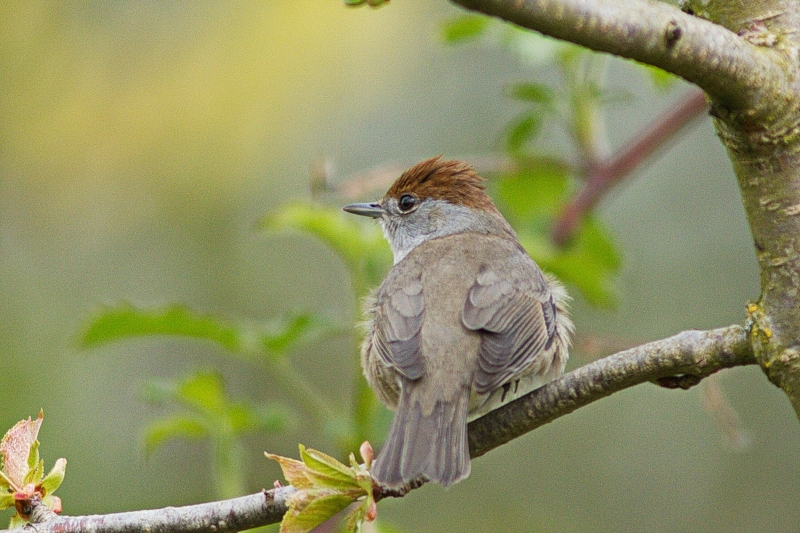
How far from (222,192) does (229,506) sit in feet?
22.6

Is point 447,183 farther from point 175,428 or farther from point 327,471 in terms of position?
point 327,471

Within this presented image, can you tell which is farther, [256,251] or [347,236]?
[256,251]

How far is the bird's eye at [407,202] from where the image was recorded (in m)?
5.61

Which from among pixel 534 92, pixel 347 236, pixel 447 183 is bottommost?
pixel 347 236

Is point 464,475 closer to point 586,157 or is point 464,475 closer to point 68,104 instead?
point 586,157

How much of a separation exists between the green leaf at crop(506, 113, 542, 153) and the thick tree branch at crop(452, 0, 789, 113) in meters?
2.72

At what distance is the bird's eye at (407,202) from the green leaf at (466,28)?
1.00 meters

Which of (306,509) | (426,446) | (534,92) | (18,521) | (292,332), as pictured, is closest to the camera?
(306,509)

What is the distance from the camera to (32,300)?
331 inches

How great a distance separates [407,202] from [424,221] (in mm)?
178

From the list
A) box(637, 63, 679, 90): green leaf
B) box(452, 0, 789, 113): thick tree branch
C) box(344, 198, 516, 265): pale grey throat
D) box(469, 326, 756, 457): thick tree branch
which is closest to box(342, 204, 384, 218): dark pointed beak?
box(344, 198, 516, 265): pale grey throat

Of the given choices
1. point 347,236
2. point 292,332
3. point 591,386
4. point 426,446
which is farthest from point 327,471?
point 347,236

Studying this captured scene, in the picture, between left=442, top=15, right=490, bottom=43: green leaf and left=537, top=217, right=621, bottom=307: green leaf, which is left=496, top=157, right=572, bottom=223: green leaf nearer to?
left=537, top=217, right=621, bottom=307: green leaf

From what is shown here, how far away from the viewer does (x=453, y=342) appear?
3.86m
